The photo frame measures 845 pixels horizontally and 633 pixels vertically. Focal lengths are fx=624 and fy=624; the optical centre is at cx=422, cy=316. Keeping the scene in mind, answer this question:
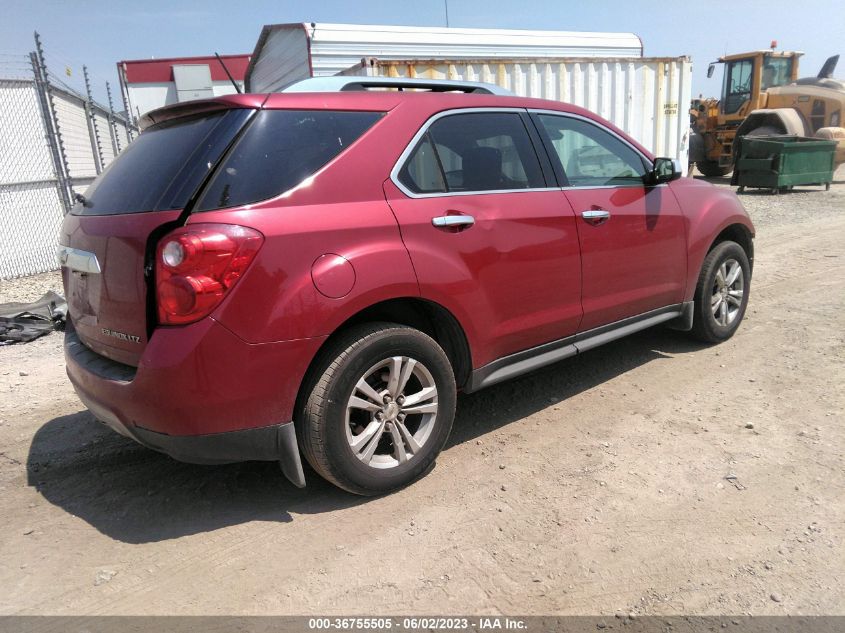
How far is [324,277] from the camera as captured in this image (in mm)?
2609

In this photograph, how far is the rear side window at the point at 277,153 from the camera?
254 centimetres

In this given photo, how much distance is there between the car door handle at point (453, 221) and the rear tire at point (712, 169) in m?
17.9

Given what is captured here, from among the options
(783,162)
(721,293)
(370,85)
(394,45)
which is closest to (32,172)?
(394,45)

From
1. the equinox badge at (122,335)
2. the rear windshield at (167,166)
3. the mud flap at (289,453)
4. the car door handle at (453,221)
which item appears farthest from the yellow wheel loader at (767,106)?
the equinox badge at (122,335)

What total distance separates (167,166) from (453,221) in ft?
4.31

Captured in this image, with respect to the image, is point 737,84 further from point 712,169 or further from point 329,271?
point 329,271

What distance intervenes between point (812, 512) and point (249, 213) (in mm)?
2731

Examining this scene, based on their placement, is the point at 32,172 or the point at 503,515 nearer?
the point at 503,515

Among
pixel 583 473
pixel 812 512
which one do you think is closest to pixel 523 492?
pixel 583 473

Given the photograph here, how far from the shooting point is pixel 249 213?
8.18 feet

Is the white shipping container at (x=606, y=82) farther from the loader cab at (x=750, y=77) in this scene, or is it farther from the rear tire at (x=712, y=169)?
the rear tire at (x=712, y=169)

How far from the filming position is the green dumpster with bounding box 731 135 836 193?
14.0 meters

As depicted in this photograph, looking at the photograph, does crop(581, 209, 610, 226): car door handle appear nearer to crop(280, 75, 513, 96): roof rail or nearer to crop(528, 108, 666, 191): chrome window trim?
crop(528, 108, 666, 191): chrome window trim

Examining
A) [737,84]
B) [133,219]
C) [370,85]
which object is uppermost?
[370,85]
